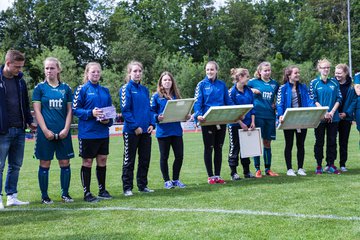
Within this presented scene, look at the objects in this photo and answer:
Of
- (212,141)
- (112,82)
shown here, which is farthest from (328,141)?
(112,82)

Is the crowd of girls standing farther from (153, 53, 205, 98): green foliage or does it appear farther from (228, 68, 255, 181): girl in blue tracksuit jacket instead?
(153, 53, 205, 98): green foliage

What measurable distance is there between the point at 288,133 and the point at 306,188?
204cm

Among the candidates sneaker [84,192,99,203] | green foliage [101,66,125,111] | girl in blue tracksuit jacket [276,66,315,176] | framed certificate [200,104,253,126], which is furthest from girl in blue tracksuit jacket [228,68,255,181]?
green foliage [101,66,125,111]

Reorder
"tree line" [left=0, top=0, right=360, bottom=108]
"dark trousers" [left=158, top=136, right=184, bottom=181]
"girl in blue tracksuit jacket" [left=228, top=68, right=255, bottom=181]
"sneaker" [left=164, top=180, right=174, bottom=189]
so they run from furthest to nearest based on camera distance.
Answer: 1. "tree line" [left=0, top=0, right=360, bottom=108]
2. "girl in blue tracksuit jacket" [left=228, top=68, right=255, bottom=181]
3. "dark trousers" [left=158, top=136, right=184, bottom=181]
4. "sneaker" [left=164, top=180, right=174, bottom=189]

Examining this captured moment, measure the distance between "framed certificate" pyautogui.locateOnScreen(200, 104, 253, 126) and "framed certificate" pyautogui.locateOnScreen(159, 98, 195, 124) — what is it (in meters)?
0.33

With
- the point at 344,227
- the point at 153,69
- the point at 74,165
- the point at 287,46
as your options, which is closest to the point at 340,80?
the point at 344,227

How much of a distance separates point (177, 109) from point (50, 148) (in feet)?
7.25

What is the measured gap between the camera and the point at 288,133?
31.6 feet

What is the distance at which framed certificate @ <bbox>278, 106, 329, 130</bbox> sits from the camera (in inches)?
358

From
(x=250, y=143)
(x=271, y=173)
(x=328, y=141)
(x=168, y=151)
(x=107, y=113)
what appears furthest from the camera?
(x=328, y=141)

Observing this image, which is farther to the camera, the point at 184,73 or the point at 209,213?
the point at 184,73

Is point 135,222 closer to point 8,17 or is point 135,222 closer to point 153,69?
point 153,69

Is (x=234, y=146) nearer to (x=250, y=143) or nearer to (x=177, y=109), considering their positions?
(x=250, y=143)

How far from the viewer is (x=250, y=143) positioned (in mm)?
9211
